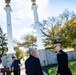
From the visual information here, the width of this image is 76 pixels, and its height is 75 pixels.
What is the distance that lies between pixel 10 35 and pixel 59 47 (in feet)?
63.6

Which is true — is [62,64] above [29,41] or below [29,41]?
below

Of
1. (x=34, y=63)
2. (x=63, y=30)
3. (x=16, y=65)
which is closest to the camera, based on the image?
(x=34, y=63)

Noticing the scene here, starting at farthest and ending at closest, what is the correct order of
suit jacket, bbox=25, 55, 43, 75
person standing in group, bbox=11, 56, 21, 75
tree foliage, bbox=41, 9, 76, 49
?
1. tree foliage, bbox=41, 9, 76, 49
2. person standing in group, bbox=11, 56, 21, 75
3. suit jacket, bbox=25, 55, 43, 75

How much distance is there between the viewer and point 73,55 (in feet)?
93.0

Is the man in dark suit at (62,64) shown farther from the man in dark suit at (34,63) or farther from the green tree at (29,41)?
the green tree at (29,41)

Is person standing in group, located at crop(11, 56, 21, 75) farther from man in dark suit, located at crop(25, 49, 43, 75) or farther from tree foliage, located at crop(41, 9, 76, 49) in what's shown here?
tree foliage, located at crop(41, 9, 76, 49)

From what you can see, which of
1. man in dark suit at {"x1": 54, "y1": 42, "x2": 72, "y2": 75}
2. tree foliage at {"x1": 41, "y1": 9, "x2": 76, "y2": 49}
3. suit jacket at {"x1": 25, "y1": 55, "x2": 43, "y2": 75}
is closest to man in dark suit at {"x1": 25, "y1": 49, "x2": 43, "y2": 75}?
suit jacket at {"x1": 25, "y1": 55, "x2": 43, "y2": 75}

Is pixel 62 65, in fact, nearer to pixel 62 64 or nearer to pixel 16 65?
pixel 62 64

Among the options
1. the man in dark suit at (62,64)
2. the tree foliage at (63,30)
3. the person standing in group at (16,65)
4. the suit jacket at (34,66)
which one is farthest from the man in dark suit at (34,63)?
the tree foliage at (63,30)

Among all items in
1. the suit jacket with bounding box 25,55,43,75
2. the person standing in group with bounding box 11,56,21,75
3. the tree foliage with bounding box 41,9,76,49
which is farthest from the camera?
the tree foliage with bounding box 41,9,76,49

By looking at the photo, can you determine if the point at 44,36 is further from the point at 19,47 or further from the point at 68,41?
the point at 19,47

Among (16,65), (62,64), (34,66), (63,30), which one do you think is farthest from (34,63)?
(63,30)

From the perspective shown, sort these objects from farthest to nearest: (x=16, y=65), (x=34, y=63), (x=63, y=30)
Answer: (x=63, y=30) → (x=16, y=65) → (x=34, y=63)

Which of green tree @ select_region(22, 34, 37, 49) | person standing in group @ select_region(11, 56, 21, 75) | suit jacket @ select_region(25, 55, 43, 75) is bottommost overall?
person standing in group @ select_region(11, 56, 21, 75)
